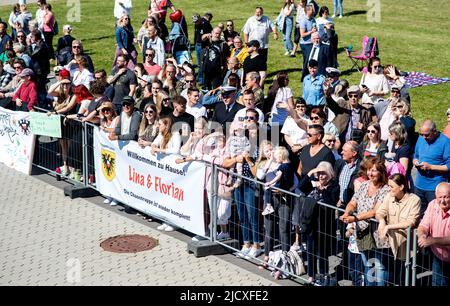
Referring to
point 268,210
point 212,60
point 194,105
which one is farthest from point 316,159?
point 212,60

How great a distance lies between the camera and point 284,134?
1462 cm

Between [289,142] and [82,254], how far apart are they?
362cm

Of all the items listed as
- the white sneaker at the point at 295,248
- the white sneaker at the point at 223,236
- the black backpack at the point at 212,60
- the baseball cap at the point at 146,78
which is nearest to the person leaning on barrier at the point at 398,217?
the white sneaker at the point at 295,248

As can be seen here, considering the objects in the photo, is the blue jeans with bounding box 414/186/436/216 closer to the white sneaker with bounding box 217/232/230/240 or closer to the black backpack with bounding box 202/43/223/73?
the white sneaker with bounding box 217/232/230/240

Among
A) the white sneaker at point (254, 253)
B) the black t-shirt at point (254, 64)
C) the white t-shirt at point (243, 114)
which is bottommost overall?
the white sneaker at point (254, 253)

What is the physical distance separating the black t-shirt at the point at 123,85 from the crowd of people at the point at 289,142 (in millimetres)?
→ 24

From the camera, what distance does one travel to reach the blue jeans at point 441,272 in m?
10.7

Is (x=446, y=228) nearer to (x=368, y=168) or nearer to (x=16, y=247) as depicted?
(x=368, y=168)

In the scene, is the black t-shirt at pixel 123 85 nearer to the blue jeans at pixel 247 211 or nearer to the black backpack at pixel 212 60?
the black backpack at pixel 212 60

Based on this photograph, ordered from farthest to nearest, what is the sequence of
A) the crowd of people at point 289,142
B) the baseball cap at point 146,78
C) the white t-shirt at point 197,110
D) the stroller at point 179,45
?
1. the stroller at point 179,45
2. the baseball cap at point 146,78
3. the white t-shirt at point 197,110
4. the crowd of people at point 289,142

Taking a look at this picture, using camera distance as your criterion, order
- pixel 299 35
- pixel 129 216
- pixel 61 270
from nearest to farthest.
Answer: pixel 61 270
pixel 129 216
pixel 299 35

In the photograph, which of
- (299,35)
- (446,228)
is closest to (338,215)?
(446,228)
